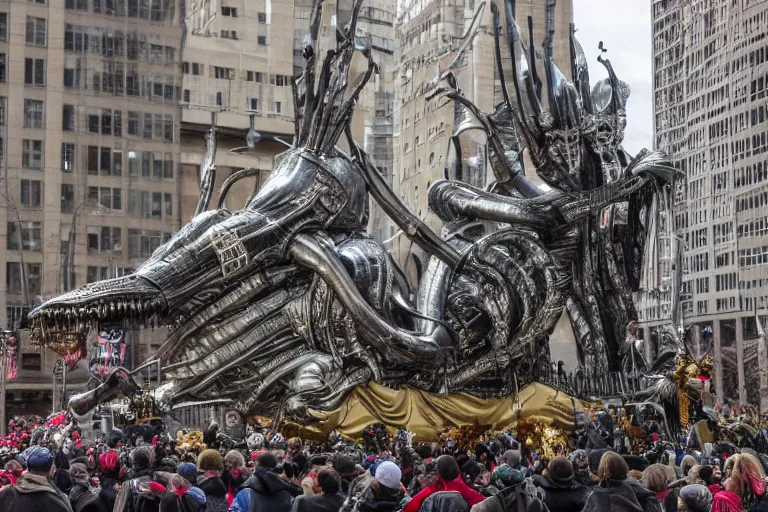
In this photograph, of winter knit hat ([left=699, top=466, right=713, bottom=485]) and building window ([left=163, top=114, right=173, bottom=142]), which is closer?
winter knit hat ([left=699, top=466, right=713, bottom=485])

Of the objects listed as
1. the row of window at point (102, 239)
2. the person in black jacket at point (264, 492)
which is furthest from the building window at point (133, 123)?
the person in black jacket at point (264, 492)

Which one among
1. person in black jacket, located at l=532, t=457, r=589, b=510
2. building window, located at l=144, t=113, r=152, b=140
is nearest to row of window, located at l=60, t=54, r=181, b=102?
building window, located at l=144, t=113, r=152, b=140

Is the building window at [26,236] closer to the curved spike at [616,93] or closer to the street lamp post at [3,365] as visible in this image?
the street lamp post at [3,365]

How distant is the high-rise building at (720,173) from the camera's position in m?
65.6

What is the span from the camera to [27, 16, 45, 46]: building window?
58781 mm

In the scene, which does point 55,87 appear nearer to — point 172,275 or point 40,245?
point 40,245

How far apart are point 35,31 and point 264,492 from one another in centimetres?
5107

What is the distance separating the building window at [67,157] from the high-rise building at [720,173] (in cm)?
2653

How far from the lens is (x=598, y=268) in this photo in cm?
3262

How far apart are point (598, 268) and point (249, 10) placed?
40792 mm

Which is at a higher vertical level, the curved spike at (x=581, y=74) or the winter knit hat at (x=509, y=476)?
the curved spike at (x=581, y=74)

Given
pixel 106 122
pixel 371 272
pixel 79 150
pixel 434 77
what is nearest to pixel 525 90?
pixel 371 272

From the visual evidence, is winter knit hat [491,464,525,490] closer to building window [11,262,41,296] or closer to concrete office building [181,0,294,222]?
building window [11,262,41,296]

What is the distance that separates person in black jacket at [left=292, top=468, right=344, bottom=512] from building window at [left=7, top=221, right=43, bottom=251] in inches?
1913
